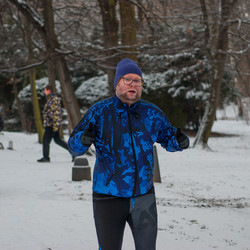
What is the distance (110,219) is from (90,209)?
2.79m

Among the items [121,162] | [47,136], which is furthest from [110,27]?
[121,162]

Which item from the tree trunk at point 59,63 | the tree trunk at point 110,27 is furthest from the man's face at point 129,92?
the tree trunk at point 110,27

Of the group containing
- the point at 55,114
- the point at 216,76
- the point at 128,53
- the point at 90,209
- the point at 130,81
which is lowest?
the point at 90,209

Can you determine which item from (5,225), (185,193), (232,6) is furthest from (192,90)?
(5,225)

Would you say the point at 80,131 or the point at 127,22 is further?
the point at 127,22

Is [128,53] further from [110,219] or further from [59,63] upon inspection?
[110,219]

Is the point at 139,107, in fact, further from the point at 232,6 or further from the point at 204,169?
the point at 232,6

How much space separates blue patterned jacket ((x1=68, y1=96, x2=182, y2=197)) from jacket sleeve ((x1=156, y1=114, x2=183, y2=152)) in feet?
0.29

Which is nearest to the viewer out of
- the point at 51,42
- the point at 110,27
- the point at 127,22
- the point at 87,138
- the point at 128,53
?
the point at 87,138

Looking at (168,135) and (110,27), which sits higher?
(110,27)

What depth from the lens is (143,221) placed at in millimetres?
2465

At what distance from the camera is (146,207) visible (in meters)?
2.47

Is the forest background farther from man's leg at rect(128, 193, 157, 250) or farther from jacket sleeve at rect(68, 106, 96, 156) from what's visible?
man's leg at rect(128, 193, 157, 250)

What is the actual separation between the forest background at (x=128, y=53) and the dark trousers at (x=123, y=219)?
22.8ft
